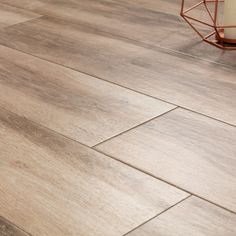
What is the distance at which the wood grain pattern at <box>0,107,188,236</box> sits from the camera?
919 millimetres

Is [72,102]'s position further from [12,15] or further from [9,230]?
[12,15]

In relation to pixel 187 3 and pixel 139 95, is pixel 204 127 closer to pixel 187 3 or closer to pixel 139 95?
pixel 139 95

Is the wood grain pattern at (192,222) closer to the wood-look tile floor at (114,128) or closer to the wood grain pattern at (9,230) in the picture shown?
the wood-look tile floor at (114,128)

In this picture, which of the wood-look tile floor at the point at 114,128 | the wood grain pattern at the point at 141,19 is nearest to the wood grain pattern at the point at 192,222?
the wood-look tile floor at the point at 114,128

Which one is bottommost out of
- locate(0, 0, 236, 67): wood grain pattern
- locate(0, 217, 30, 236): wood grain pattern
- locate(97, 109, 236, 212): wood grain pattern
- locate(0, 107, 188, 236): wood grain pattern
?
locate(0, 217, 30, 236): wood grain pattern

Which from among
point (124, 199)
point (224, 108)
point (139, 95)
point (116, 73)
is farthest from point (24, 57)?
point (124, 199)

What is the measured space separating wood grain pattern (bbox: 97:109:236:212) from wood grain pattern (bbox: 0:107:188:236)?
32mm

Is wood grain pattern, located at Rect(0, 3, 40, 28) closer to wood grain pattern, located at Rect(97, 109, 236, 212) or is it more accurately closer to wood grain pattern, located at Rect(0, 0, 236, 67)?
wood grain pattern, located at Rect(0, 0, 236, 67)

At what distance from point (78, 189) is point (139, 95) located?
14.2 inches

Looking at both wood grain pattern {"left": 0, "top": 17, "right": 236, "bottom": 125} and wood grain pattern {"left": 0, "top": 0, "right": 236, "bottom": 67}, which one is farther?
wood grain pattern {"left": 0, "top": 0, "right": 236, "bottom": 67}

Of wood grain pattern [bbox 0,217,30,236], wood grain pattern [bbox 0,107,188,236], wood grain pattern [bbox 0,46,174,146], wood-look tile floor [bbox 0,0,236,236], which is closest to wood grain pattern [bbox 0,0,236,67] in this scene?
wood-look tile floor [bbox 0,0,236,236]

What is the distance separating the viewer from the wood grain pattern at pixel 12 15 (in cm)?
173

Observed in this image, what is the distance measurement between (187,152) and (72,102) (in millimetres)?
286

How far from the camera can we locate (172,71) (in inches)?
55.7
